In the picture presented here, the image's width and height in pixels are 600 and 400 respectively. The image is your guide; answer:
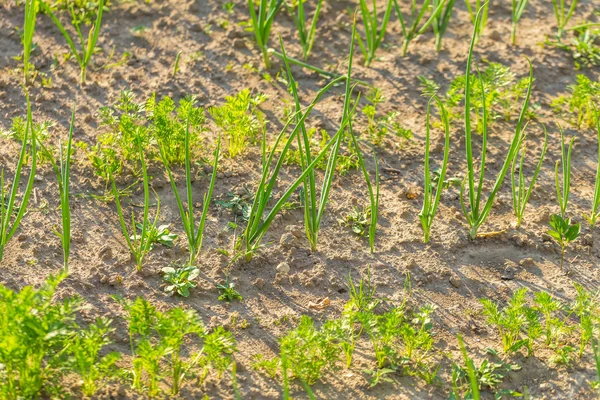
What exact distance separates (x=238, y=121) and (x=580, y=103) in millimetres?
1619

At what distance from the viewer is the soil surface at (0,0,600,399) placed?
3.00 metres

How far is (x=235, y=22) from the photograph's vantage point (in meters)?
4.72

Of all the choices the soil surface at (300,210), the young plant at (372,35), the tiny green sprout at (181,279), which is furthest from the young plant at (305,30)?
the tiny green sprout at (181,279)

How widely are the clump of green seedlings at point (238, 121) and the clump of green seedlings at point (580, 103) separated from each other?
1453 mm

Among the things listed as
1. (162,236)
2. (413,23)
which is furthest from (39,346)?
(413,23)

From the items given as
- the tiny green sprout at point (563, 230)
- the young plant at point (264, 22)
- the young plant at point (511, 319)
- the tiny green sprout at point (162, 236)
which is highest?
the young plant at point (264, 22)

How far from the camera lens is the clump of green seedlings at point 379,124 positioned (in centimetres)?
386

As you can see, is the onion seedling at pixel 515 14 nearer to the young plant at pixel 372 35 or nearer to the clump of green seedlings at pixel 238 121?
the young plant at pixel 372 35

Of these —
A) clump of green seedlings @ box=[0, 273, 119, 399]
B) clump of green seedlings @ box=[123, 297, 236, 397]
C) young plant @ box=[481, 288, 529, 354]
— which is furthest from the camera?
young plant @ box=[481, 288, 529, 354]

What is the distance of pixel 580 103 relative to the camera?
4012 millimetres

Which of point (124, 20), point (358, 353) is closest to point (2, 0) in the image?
point (124, 20)

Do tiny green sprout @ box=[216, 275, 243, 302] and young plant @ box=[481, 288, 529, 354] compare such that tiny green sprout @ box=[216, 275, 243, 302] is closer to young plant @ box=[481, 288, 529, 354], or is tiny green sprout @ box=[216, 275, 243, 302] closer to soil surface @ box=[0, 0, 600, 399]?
soil surface @ box=[0, 0, 600, 399]

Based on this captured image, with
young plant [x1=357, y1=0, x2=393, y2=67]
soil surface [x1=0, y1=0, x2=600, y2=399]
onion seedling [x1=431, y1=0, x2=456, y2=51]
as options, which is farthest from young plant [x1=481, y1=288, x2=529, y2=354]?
onion seedling [x1=431, y1=0, x2=456, y2=51]

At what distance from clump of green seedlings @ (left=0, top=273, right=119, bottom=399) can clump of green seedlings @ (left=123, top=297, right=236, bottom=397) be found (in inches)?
3.6
